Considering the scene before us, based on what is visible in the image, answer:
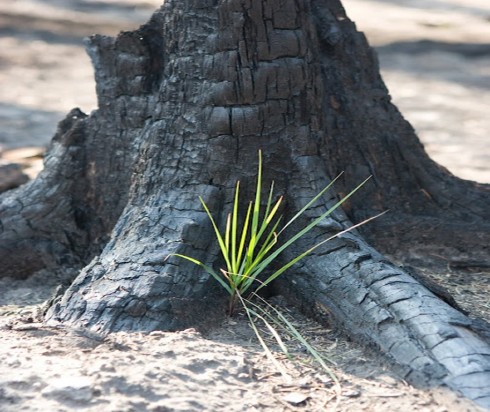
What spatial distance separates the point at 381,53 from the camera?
30.1 feet

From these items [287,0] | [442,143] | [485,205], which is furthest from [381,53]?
[287,0]

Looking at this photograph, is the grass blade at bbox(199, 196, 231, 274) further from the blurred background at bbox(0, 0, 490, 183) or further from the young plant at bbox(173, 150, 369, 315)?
the blurred background at bbox(0, 0, 490, 183)

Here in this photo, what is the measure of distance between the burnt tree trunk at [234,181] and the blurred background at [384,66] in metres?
1.47

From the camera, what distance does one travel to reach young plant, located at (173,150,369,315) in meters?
2.99

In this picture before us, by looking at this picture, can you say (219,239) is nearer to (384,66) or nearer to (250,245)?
(250,245)

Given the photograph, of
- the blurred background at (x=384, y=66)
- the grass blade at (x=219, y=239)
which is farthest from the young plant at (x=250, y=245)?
the blurred background at (x=384, y=66)

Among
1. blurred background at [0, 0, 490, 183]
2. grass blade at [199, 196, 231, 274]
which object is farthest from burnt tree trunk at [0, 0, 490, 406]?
blurred background at [0, 0, 490, 183]

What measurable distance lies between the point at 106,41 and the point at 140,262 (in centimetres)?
117

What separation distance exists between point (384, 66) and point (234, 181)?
5791 millimetres

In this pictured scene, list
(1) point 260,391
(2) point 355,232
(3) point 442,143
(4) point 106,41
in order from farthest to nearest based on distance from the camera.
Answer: (3) point 442,143
(4) point 106,41
(2) point 355,232
(1) point 260,391

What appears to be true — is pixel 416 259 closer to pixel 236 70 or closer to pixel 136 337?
pixel 236 70

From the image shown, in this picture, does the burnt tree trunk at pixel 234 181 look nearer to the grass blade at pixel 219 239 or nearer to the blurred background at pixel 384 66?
the grass blade at pixel 219 239

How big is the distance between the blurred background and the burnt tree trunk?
147 centimetres

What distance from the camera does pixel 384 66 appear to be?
8.73 meters
